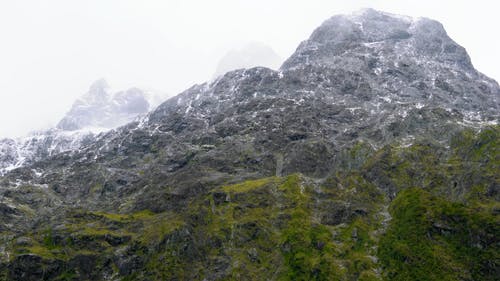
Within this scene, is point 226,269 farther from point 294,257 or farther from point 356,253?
point 356,253

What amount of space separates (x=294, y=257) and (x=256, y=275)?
680 inches

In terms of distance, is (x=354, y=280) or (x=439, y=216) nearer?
(x=354, y=280)

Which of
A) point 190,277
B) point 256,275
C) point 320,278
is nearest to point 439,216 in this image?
point 320,278

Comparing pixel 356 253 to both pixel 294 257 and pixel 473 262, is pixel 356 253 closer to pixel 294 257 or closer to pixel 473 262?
pixel 294 257

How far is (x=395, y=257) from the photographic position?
609ft

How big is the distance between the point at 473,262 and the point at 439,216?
956 inches

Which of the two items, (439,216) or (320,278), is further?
(439,216)

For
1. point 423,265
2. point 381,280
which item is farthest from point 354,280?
point 423,265

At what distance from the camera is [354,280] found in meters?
179

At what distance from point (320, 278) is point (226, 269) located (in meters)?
37.3

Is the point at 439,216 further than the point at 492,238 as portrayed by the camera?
Yes

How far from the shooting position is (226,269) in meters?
193

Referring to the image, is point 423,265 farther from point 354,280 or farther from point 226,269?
point 226,269

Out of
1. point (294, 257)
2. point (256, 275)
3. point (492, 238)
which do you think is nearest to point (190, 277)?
point (256, 275)
